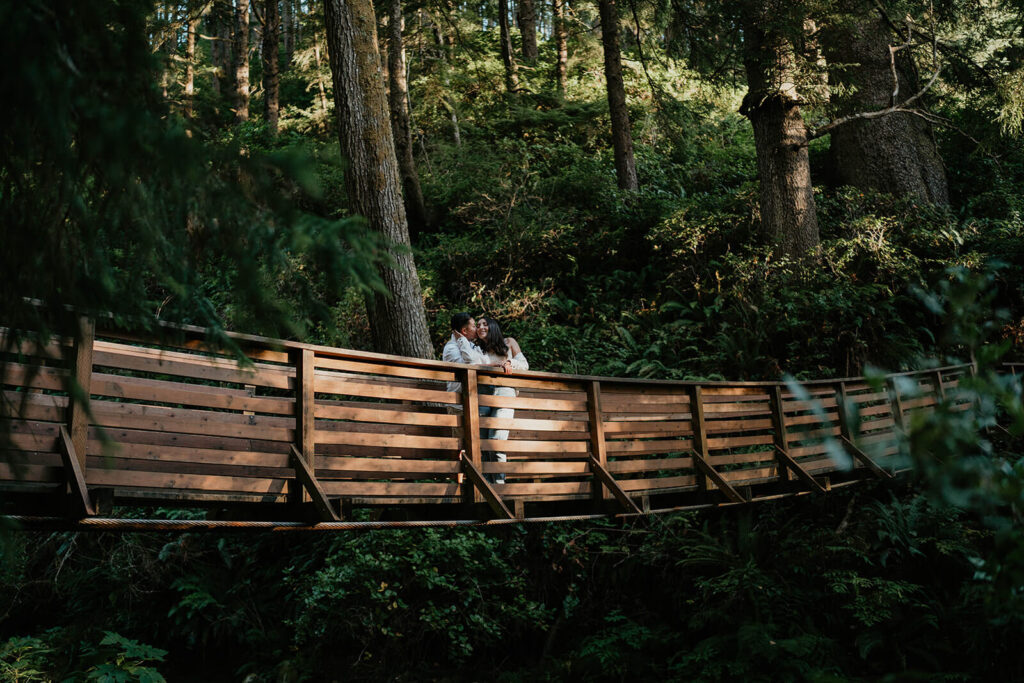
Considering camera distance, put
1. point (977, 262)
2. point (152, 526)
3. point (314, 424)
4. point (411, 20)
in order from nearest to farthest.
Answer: point (152, 526) → point (314, 424) → point (977, 262) → point (411, 20)

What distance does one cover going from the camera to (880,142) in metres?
14.5

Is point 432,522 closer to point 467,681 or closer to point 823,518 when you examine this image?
point 467,681

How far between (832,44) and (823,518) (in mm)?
7185

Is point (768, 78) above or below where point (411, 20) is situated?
below

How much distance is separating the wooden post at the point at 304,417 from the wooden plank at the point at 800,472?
5268 mm

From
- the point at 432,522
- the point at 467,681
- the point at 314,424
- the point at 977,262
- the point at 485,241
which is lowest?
the point at 467,681

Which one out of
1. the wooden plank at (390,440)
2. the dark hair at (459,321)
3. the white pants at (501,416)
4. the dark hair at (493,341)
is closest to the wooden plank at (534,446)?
the white pants at (501,416)

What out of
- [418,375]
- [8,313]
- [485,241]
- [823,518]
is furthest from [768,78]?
[8,313]

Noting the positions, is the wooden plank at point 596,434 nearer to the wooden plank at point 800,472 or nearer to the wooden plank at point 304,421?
the wooden plank at point 800,472

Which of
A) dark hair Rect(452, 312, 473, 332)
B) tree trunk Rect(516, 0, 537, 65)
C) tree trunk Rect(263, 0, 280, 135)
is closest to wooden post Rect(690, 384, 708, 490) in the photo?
dark hair Rect(452, 312, 473, 332)

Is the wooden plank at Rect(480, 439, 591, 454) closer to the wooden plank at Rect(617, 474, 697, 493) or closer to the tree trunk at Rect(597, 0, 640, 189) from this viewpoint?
the wooden plank at Rect(617, 474, 697, 493)

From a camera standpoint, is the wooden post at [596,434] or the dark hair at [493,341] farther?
the dark hair at [493,341]

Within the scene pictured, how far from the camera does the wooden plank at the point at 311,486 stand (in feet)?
15.9

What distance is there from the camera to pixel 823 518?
9602 millimetres
